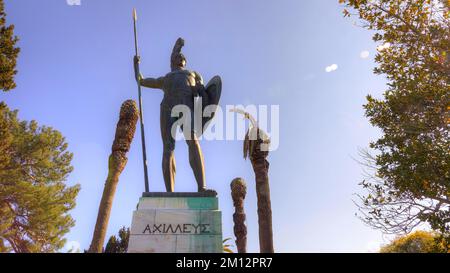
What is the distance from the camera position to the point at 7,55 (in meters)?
15.8

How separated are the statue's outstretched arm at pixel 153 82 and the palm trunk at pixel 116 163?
11.8 feet

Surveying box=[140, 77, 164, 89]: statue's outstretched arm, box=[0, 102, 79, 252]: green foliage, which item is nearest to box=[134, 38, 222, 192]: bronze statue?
box=[140, 77, 164, 89]: statue's outstretched arm

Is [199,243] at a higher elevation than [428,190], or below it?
below

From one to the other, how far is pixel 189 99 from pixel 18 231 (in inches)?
818

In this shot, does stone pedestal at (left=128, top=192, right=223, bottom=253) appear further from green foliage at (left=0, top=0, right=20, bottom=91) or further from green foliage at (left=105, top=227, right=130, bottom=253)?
green foliage at (left=105, top=227, right=130, bottom=253)

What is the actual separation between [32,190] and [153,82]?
18523mm

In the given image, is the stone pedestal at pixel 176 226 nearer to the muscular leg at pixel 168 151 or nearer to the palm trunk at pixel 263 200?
the muscular leg at pixel 168 151

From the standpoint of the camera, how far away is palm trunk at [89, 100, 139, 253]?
8.83 metres

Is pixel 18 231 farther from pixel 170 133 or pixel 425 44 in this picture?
pixel 425 44

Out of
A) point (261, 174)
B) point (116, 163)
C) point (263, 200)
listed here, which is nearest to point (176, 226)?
point (263, 200)

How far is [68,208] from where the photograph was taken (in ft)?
81.1

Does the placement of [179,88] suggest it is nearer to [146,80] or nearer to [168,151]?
[146,80]
